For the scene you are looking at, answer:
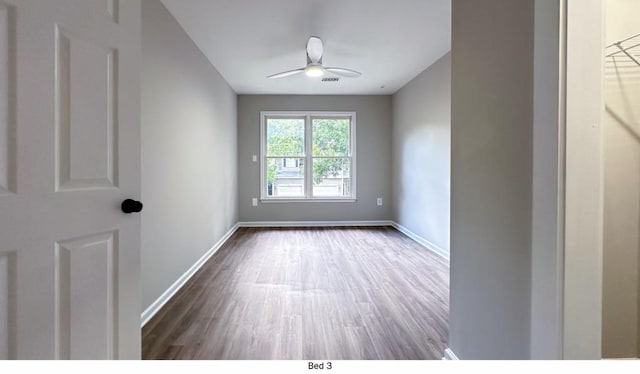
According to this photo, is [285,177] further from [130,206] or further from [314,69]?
[130,206]

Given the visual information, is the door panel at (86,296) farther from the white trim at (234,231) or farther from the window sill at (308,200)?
the window sill at (308,200)

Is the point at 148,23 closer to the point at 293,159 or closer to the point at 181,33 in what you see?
the point at 181,33

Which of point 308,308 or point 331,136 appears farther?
point 331,136

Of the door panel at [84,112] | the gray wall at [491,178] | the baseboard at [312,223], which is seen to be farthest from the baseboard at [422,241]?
the door panel at [84,112]

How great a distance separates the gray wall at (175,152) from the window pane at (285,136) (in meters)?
1.50

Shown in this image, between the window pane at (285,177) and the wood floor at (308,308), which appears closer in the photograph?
the wood floor at (308,308)

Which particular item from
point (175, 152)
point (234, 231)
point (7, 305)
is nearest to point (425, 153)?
point (175, 152)

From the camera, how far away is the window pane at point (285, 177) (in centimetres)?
515

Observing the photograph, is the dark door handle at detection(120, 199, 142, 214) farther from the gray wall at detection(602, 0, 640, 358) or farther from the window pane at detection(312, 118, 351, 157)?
the window pane at detection(312, 118, 351, 157)

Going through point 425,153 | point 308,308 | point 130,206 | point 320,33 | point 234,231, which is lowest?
point 308,308

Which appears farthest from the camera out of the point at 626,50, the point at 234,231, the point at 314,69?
the point at 234,231

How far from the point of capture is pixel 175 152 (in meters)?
2.36

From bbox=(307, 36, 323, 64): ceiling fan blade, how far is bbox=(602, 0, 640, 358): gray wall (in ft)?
7.25

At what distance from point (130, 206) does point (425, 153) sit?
138 inches
